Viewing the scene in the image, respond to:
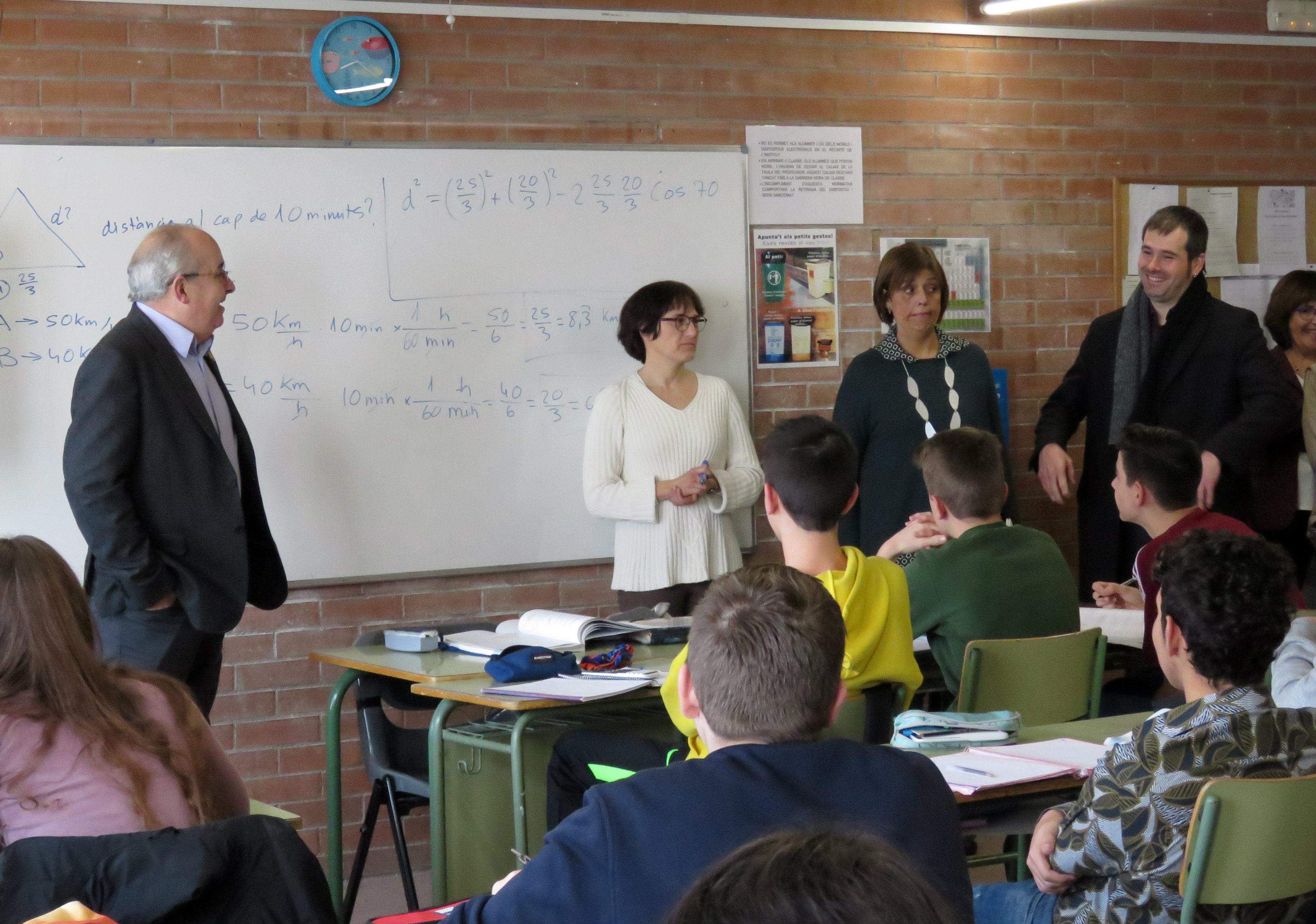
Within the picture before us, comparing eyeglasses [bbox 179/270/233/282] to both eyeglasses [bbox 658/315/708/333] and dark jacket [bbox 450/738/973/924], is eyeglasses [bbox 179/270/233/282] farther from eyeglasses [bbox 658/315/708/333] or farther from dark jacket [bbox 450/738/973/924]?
dark jacket [bbox 450/738/973/924]

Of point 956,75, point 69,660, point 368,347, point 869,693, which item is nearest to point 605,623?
point 869,693

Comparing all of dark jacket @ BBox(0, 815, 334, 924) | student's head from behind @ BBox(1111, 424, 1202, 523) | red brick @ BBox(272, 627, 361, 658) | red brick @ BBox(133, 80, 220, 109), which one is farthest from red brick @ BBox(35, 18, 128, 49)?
student's head from behind @ BBox(1111, 424, 1202, 523)

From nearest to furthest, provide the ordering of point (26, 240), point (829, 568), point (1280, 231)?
point (829, 568)
point (26, 240)
point (1280, 231)

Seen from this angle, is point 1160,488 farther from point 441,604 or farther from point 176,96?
point 176,96

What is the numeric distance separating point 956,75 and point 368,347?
226cm

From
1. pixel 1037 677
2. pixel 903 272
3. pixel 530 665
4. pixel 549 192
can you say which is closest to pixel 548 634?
pixel 530 665

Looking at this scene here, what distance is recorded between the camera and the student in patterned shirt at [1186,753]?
1770 mm

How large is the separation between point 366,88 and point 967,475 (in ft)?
7.14

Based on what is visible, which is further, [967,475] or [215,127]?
[215,127]

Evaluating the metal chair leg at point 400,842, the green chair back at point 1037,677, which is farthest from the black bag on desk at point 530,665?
the green chair back at point 1037,677

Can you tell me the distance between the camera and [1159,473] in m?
3.18

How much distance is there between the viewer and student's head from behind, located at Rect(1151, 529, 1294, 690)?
6.17 feet

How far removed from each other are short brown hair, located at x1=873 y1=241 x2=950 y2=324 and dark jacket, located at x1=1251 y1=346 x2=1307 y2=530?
3.75 ft

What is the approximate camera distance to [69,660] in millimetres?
1782
